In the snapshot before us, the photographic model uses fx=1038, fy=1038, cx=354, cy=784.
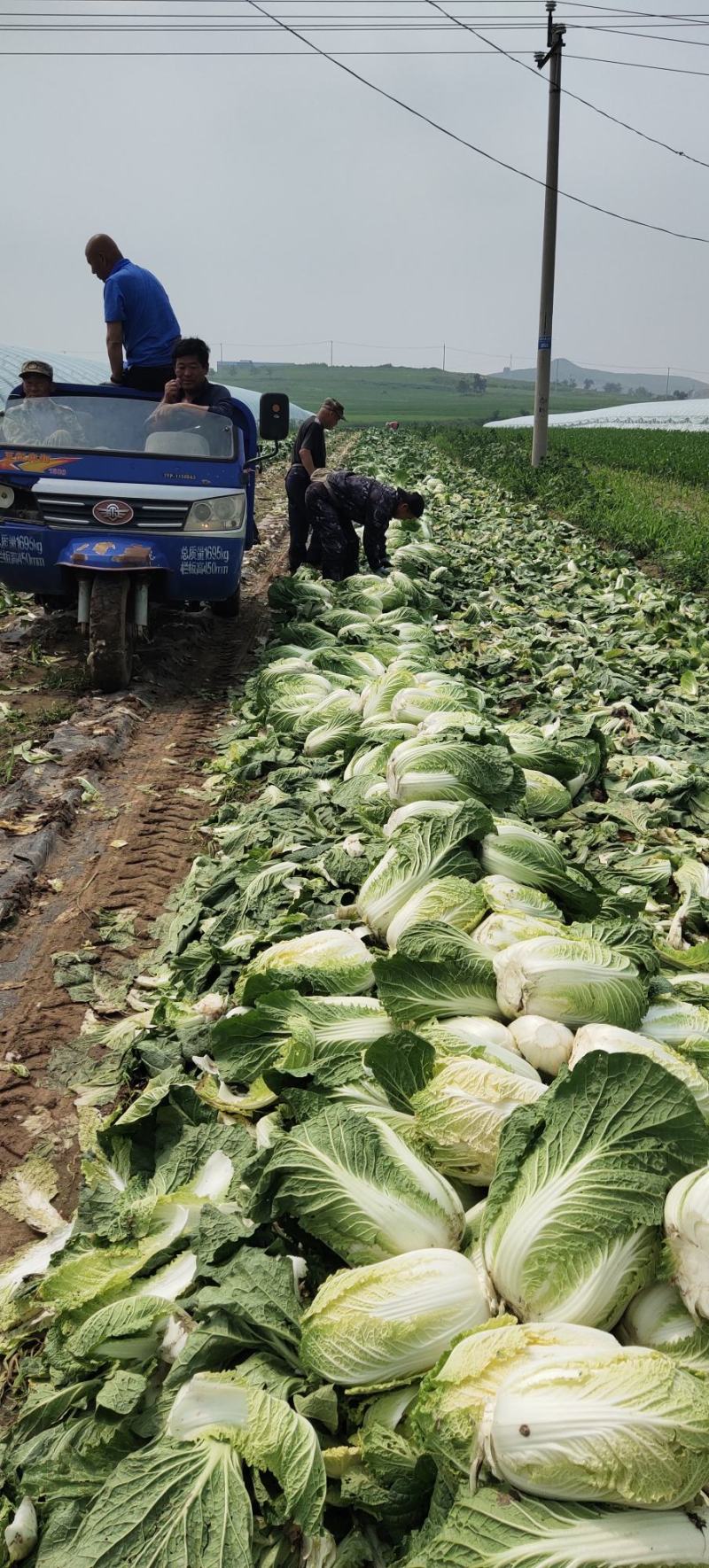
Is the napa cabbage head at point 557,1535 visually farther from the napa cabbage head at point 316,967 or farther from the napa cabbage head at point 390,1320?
the napa cabbage head at point 316,967

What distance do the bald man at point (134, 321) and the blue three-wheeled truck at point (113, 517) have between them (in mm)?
902

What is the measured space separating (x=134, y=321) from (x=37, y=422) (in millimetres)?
1489

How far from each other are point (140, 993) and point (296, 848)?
959 mm

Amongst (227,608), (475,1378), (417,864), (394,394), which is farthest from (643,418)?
(475,1378)

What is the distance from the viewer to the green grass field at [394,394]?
291ft

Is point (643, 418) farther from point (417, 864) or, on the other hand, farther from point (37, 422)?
point (417, 864)

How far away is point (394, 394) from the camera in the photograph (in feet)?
386

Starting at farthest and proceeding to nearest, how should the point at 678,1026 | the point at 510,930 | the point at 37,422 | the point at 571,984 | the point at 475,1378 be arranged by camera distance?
the point at 37,422
the point at 510,930
the point at 678,1026
the point at 571,984
the point at 475,1378

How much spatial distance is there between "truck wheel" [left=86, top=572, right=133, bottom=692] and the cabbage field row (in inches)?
156

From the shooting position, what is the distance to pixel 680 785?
5688mm

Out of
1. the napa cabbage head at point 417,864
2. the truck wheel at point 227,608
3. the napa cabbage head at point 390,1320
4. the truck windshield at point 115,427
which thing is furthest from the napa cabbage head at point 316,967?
the truck wheel at point 227,608

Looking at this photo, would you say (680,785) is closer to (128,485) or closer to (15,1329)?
(15,1329)

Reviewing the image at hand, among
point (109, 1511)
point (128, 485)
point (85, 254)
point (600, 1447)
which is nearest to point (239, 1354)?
point (109, 1511)

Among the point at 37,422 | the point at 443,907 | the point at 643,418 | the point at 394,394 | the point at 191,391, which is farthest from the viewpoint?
the point at 394,394
